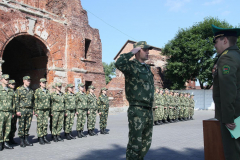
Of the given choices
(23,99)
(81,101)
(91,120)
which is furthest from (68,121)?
(23,99)

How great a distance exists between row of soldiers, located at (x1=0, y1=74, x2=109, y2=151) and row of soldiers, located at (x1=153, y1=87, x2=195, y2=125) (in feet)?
14.1

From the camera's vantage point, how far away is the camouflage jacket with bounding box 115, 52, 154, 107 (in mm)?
3699

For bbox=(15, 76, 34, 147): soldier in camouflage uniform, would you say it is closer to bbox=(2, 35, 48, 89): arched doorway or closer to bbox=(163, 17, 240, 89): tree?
bbox=(2, 35, 48, 89): arched doorway

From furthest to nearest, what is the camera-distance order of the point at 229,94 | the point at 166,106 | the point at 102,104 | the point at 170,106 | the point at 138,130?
the point at 170,106, the point at 166,106, the point at 102,104, the point at 138,130, the point at 229,94

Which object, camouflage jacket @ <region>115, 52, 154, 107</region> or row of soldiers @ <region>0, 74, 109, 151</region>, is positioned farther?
row of soldiers @ <region>0, 74, 109, 151</region>

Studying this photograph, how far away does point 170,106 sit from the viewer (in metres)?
13.6

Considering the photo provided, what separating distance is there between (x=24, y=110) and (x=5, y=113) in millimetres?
512

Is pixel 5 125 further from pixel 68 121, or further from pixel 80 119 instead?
pixel 80 119

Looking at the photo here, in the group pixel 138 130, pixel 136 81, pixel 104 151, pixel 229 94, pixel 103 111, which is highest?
pixel 136 81

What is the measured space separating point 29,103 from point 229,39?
18.9 ft

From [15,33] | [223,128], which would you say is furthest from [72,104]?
[15,33]

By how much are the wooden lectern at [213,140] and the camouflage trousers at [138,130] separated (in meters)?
0.92

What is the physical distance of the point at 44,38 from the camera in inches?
573

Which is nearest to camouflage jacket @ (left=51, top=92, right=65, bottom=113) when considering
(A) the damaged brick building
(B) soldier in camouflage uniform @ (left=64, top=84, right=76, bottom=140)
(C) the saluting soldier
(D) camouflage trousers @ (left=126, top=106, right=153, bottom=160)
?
(B) soldier in camouflage uniform @ (left=64, top=84, right=76, bottom=140)
